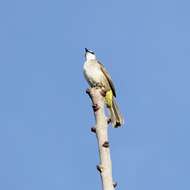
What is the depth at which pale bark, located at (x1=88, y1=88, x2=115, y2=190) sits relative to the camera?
14.6ft

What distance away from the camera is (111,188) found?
173 inches

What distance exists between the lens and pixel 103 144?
185 inches

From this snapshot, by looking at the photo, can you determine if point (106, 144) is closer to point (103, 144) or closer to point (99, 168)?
point (103, 144)

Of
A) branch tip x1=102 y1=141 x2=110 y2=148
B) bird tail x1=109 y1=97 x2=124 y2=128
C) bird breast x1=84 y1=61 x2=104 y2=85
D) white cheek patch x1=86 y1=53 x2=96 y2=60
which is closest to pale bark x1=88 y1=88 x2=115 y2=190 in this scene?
branch tip x1=102 y1=141 x2=110 y2=148

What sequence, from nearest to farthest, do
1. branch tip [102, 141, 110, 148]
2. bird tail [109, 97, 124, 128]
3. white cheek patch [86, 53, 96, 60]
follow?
branch tip [102, 141, 110, 148] < bird tail [109, 97, 124, 128] < white cheek patch [86, 53, 96, 60]

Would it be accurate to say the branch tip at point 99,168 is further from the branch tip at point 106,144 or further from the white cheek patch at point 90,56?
the white cheek patch at point 90,56

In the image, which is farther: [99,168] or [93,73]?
[93,73]

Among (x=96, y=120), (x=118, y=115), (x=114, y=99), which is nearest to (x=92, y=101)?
(x=96, y=120)

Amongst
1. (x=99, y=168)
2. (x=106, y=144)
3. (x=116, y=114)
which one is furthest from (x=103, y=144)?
(x=116, y=114)

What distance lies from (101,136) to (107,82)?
283 inches

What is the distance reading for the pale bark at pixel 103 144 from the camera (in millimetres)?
4461

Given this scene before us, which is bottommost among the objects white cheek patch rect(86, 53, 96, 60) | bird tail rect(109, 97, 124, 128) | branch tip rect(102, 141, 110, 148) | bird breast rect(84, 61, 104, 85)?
branch tip rect(102, 141, 110, 148)

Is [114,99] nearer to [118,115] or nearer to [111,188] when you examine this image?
[118,115]

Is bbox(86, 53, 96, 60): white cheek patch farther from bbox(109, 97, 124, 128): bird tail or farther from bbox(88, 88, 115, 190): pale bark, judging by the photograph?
bbox(88, 88, 115, 190): pale bark
